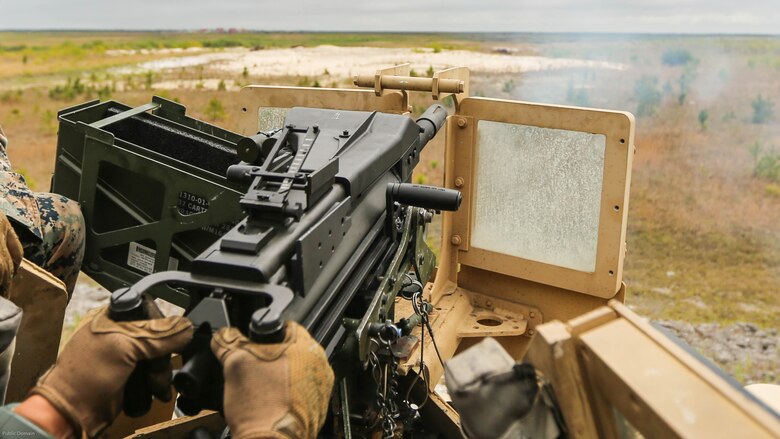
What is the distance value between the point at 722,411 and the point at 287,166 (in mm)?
1517

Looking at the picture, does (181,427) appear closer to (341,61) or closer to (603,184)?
(603,184)

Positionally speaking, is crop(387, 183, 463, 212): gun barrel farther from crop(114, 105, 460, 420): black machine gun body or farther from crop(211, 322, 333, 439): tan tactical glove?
crop(211, 322, 333, 439): tan tactical glove

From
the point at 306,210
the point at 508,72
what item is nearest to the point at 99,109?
the point at 306,210

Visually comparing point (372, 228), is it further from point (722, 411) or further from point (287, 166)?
point (722, 411)

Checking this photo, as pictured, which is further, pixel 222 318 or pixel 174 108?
pixel 174 108

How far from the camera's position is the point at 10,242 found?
8.71 ft

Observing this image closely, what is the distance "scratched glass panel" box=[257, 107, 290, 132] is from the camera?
4.17 m

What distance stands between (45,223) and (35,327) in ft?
1.87

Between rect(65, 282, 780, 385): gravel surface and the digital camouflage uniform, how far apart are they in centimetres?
255

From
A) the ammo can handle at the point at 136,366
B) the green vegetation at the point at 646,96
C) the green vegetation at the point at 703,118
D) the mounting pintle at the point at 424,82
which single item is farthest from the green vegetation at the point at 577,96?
the ammo can handle at the point at 136,366

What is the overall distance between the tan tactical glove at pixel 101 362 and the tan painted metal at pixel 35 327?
1.22m

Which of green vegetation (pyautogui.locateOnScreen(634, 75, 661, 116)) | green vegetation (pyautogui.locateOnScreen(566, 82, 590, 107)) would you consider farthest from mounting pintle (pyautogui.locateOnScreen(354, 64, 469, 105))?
green vegetation (pyautogui.locateOnScreen(634, 75, 661, 116))

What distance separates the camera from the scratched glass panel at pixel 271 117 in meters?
4.17

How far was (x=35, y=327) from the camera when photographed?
9.64 ft
